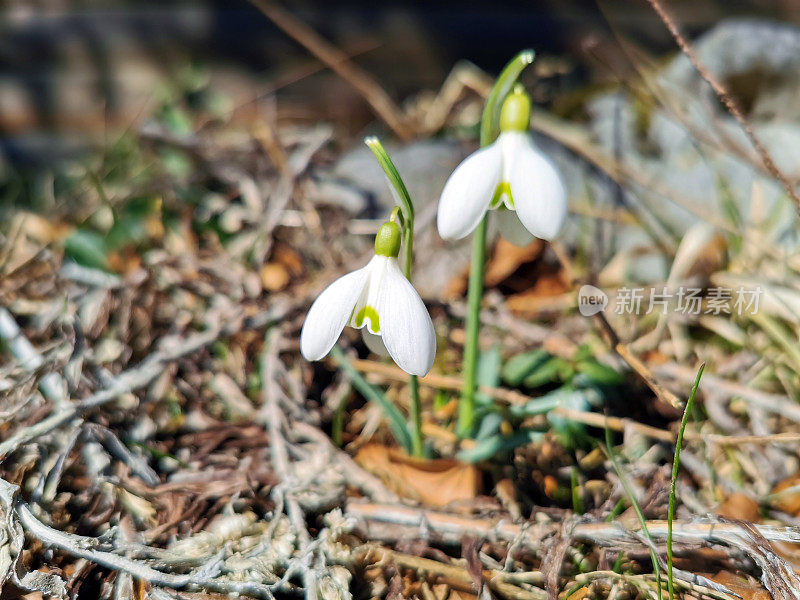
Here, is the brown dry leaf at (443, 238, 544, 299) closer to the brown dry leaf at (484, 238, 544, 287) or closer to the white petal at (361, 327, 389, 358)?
the brown dry leaf at (484, 238, 544, 287)

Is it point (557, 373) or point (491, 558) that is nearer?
point (491, 558)

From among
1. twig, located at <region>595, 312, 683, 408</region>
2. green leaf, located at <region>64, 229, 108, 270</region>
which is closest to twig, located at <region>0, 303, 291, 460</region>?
green leaf, located at <region>64, 229, 108, 270</region>

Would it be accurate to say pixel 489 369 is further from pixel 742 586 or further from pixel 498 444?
pixel 742 586

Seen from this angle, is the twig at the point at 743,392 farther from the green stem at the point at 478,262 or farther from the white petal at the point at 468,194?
the white petal at the point at 468,194

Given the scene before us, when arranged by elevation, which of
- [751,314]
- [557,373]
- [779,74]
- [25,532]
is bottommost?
[25,532]

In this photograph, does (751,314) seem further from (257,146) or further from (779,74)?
(257,146)

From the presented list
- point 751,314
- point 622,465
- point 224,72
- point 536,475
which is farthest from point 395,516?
point 224,72

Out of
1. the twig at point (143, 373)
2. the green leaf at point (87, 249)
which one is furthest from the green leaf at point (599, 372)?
the green leaf at point (87, 249)
